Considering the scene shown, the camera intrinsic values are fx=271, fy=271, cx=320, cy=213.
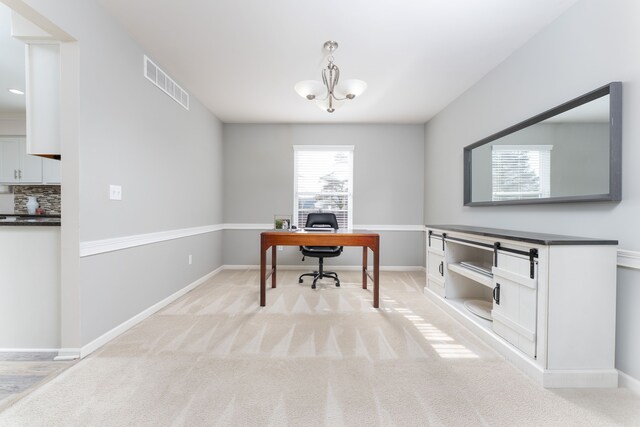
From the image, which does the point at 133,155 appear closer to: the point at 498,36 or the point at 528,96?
the point at 498,36

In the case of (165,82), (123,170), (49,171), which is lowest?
(123,170)

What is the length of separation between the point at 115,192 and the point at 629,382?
3.82 meters

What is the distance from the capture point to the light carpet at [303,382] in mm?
1391

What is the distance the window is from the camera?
4891mm

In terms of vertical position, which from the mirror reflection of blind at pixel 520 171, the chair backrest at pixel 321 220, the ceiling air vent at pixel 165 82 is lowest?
the chair backrest at pixel 321 220

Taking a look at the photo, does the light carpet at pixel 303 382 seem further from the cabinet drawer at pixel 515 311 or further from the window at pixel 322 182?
the window at pixel 322 182

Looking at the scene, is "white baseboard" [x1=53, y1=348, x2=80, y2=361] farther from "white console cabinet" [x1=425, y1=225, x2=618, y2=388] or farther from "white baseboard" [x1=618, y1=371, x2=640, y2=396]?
"white baseboard" [x1=618, y1=371, x2=640, y2=396]

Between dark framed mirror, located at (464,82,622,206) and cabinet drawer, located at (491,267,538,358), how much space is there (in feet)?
2.37

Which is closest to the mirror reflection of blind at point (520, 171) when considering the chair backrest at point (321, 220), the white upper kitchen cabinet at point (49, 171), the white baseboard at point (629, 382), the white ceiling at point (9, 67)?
the white baseboard at point (629, 382)

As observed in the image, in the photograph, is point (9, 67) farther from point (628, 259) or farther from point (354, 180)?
point (628, 259)

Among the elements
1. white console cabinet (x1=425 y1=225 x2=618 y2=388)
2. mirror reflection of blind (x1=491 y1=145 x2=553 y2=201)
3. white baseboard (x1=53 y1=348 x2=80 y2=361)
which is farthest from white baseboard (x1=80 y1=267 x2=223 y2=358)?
mirror reflection of blind (x1=491 y1=145 x2=553 y2=201)

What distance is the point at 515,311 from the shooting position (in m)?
1.90

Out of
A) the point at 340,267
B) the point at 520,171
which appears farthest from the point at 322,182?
the point at 520,171

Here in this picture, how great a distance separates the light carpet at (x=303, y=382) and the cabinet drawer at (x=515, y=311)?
0.65 ft
